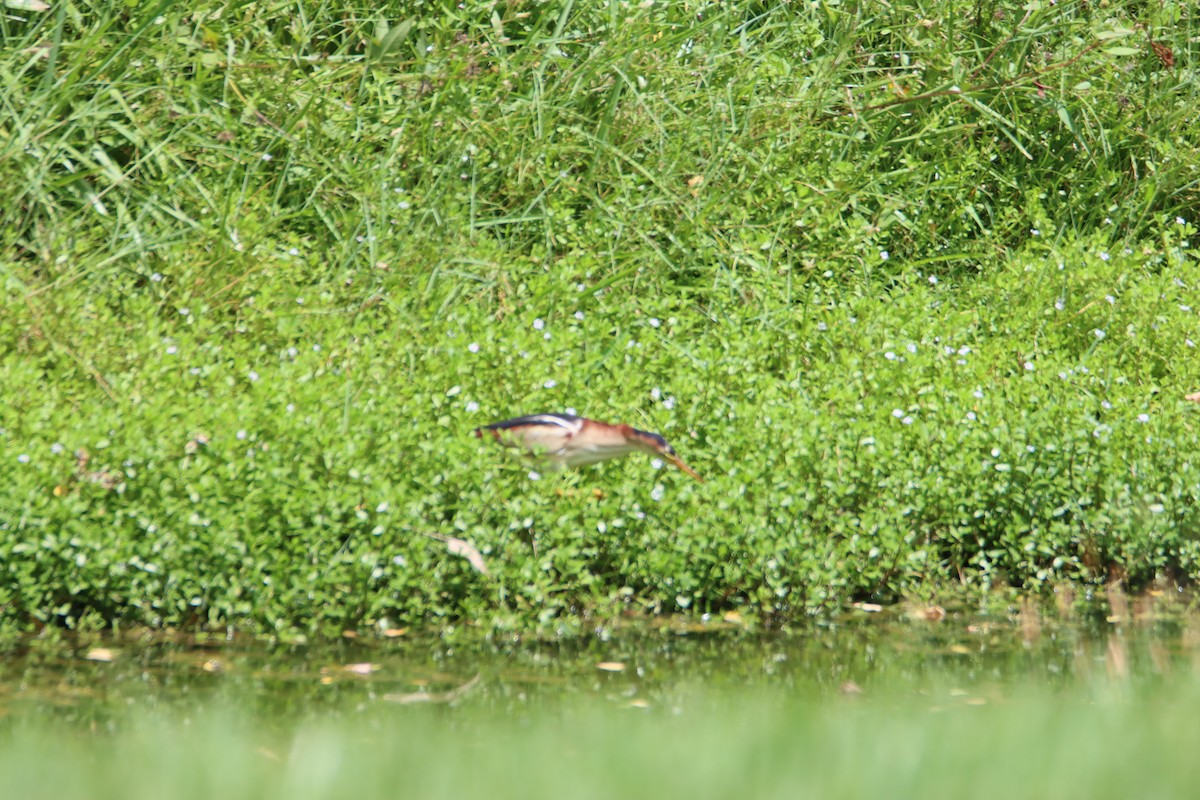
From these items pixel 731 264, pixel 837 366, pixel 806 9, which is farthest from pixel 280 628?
pixel 806 9

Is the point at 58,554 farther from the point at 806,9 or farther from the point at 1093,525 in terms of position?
the point at 806,9

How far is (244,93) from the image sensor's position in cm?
598

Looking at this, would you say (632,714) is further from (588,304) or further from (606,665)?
(588,304)

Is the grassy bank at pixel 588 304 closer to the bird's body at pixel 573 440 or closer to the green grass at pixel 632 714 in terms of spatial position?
the bird's body at pixel 573 440

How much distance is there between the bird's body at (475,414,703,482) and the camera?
13.6ft

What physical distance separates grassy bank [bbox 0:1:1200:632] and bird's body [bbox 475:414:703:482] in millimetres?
113

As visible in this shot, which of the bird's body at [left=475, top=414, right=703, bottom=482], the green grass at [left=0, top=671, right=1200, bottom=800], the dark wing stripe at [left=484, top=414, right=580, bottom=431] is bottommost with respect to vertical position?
the green grass at [left=0, top=671, right=1200, bottom=800]

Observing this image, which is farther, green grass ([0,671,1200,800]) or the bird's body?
the bird's body

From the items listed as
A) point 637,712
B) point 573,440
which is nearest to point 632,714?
point 637,712

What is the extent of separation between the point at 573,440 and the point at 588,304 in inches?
58.6

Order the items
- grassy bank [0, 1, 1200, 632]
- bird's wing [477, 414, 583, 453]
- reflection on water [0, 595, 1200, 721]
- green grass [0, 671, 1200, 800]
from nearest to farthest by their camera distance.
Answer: green grass [0, 671, 1200, 800], reflection on water [0, 595, 1200, 721], grassy bank [0, 1, 1200, 632], bird's wing [477, 414, 583, 453]

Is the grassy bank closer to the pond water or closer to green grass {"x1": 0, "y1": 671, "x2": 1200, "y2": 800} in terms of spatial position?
the pond water

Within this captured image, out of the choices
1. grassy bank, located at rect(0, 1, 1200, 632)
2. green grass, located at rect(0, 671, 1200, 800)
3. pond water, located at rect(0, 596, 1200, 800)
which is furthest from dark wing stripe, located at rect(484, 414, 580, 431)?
green grass, located at rect(0, 671, 1200, 800)

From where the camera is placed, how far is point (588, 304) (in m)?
5.58
